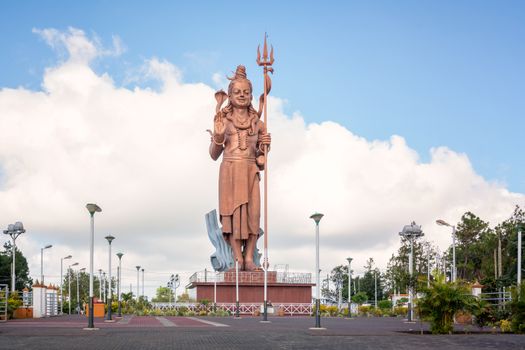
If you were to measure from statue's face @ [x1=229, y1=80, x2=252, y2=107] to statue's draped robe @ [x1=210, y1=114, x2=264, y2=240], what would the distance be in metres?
1.62

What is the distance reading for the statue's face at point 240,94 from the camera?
179ft

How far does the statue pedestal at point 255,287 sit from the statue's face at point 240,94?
12143 mm

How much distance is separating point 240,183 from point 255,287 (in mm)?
7535

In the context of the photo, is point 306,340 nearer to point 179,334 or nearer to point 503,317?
point 179,334

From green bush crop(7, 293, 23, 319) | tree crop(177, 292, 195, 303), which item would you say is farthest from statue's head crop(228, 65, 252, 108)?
green bush crop(7, 293, 23, 319)

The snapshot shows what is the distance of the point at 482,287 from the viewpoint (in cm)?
3497

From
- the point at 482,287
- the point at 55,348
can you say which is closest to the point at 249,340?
the point at 55,348

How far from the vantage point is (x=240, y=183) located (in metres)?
54.7

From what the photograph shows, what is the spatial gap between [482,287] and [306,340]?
52.4 ft

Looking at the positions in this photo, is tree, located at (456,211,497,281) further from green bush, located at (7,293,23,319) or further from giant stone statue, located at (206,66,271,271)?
green bush, located at (7,293,23,319)

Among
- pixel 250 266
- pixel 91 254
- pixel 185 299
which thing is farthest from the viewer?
pixel 185 299

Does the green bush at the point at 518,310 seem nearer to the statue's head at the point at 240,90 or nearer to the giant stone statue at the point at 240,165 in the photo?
the giant stone statue at the point at 240,165

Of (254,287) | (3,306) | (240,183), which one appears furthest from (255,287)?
(3,306)

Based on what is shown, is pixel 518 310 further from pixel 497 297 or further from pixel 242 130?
pixel 242 130
